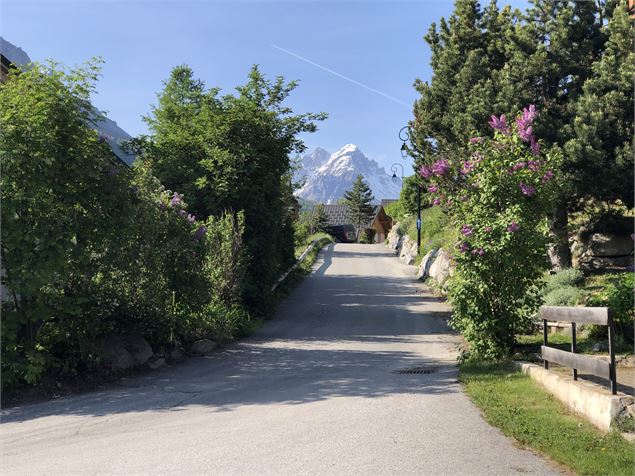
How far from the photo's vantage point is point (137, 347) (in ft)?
33.8

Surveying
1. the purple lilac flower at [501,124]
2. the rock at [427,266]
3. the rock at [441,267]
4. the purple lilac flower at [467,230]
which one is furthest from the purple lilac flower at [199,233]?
the rock at [427,266]

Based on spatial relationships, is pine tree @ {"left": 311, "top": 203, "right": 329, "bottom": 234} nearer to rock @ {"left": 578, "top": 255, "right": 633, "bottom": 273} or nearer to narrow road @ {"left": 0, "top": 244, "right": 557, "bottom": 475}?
rock @ {"left": 578, "top": 255, "right": 633, "bottom": 273}

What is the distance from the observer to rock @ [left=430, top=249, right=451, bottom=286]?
21.3 m

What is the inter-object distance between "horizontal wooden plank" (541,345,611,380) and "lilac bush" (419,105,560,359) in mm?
2041

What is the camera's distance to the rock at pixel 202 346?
38.5ft

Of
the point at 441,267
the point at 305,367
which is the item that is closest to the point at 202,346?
the point at 305,367

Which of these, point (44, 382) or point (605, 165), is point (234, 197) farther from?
point (605, 165)

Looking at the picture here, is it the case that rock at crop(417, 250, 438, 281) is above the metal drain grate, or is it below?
above

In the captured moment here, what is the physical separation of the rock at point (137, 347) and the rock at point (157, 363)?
0.12m

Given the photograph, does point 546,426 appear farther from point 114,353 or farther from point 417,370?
point 114,353

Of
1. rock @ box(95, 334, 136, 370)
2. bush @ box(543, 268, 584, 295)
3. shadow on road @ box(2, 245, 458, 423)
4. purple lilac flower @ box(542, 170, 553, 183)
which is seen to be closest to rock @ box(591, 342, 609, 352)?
shadow on road @ box(2, 245, 458, 423)

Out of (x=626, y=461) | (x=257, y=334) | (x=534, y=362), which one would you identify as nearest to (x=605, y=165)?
(x=534, y=362)

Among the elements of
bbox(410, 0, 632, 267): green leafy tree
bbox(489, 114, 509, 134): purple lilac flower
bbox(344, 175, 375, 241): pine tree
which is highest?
bbox(344, 175, 375, 241): pine tree

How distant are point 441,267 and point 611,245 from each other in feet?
22.7
